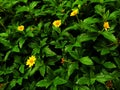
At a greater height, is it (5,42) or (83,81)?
(5,42)

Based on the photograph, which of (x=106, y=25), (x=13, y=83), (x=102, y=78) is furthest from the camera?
(x=13, y=83)

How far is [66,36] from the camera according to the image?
240cm

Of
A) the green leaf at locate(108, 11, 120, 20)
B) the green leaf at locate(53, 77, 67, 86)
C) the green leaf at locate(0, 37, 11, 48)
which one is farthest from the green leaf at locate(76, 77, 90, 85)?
the green leaf at locate(0, 37, 11, 48)

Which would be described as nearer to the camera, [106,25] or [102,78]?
[102,78]

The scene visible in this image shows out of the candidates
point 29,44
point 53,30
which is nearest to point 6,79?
point 29,44

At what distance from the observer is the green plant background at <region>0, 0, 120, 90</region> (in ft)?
7.34

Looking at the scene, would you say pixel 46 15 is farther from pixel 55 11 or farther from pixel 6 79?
pixel 6 79

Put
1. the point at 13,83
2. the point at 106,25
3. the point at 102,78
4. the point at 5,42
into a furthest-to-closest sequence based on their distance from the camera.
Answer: the point at 5,42 → the point at 13,83 → the point at 106,25 → the point at 102,78

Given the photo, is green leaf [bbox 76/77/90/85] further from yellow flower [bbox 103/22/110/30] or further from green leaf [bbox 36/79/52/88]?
yellow flower [bbox 103/22/110/30]

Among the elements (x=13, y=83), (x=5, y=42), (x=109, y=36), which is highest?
(x=109, y=36)

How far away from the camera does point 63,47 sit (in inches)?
92.8

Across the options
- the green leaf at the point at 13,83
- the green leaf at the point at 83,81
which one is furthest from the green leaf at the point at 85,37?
the green leaf at the point at 13,83

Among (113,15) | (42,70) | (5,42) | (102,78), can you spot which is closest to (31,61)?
(42,70)

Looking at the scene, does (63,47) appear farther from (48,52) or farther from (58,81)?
(58,81)
